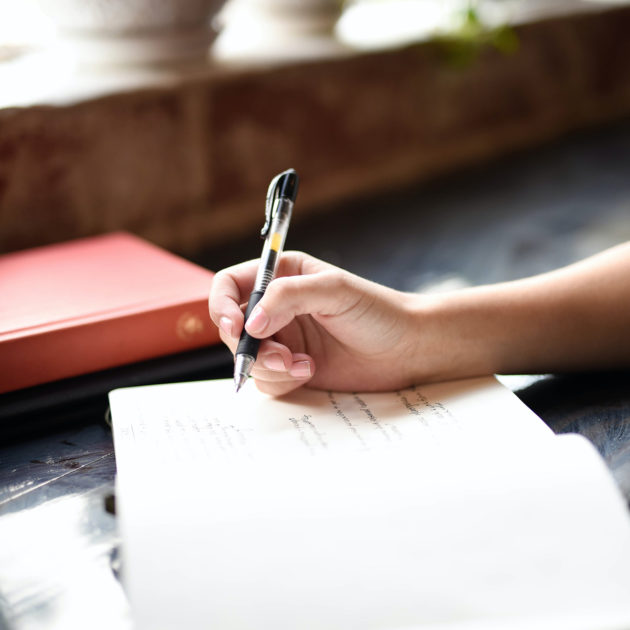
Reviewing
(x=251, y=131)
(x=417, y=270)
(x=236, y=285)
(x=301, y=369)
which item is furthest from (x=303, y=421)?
(x=251, y=131)

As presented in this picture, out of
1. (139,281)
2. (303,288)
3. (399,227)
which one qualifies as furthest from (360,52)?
(303,288)

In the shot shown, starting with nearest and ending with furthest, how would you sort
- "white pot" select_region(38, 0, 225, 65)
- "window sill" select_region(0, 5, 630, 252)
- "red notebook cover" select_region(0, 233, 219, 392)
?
1. "red notebook cover" select_region(0, 233, 219, 392)
2. "window sill" select_region(0, 5, 630, 252)
3. "white pot" select_region(38, 0, 225, 65)

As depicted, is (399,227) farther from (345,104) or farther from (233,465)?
(233,465)

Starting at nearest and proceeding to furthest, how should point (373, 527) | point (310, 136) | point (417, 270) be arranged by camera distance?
point (373, 527) → point (417, 270) → point (310, 136)

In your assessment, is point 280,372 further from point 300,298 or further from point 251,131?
point 251,131

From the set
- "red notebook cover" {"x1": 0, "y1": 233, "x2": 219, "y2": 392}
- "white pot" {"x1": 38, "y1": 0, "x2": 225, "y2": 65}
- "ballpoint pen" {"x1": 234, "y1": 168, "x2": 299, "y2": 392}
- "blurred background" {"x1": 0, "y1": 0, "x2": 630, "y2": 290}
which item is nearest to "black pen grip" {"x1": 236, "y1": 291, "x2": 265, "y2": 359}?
"ballpoint pen" {"x1": 234, "y1": 168, "x2": 299, "y2": 392}

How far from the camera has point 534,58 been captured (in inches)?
74.5

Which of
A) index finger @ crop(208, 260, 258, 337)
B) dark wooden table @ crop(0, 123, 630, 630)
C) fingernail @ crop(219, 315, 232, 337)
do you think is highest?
index finger @ crop(208, 260, 258, 337)

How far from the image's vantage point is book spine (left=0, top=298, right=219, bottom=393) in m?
0.69

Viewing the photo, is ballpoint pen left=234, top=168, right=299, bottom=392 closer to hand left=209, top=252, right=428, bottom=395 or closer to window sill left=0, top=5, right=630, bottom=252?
hand left=209, top=252, right=428, bottom=395

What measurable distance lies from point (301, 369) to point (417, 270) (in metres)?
0.46

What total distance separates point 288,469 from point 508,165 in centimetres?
139

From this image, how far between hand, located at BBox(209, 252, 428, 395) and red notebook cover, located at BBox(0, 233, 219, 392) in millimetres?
68

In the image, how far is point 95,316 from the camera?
734 mm
